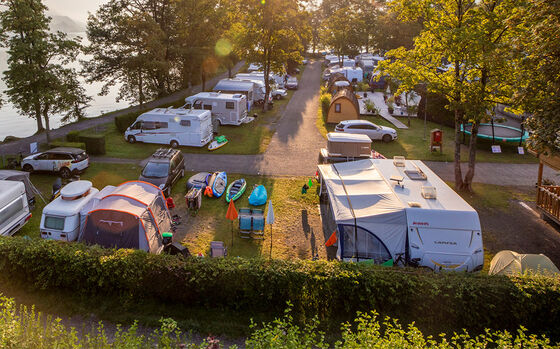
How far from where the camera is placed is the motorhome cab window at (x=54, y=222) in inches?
471

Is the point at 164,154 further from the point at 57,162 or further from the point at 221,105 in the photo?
the point at 221,105

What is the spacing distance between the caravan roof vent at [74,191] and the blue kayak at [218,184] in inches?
192

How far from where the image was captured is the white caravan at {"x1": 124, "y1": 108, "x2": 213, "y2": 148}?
23000 millimetres

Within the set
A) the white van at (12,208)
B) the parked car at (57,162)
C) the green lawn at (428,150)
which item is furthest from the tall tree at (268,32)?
the white van at (12,208)

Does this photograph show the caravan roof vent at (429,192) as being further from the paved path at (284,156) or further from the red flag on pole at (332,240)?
the paved path at (284,156)

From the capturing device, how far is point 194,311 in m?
8.93

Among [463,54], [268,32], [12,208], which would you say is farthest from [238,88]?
[12,208]

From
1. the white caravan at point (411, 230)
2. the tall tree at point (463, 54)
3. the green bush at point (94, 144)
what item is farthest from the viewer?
the green bush at point (94, 144)

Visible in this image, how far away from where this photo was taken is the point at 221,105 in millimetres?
28234

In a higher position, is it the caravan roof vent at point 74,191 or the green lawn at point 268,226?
the caravan roof vent at point 74,191

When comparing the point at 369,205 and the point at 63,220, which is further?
the point at 63,220

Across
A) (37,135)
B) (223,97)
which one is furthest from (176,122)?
(37,135)

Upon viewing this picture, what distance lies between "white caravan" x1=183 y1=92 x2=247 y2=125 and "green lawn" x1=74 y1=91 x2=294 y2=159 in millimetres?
676

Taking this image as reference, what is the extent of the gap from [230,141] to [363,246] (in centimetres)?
1593
